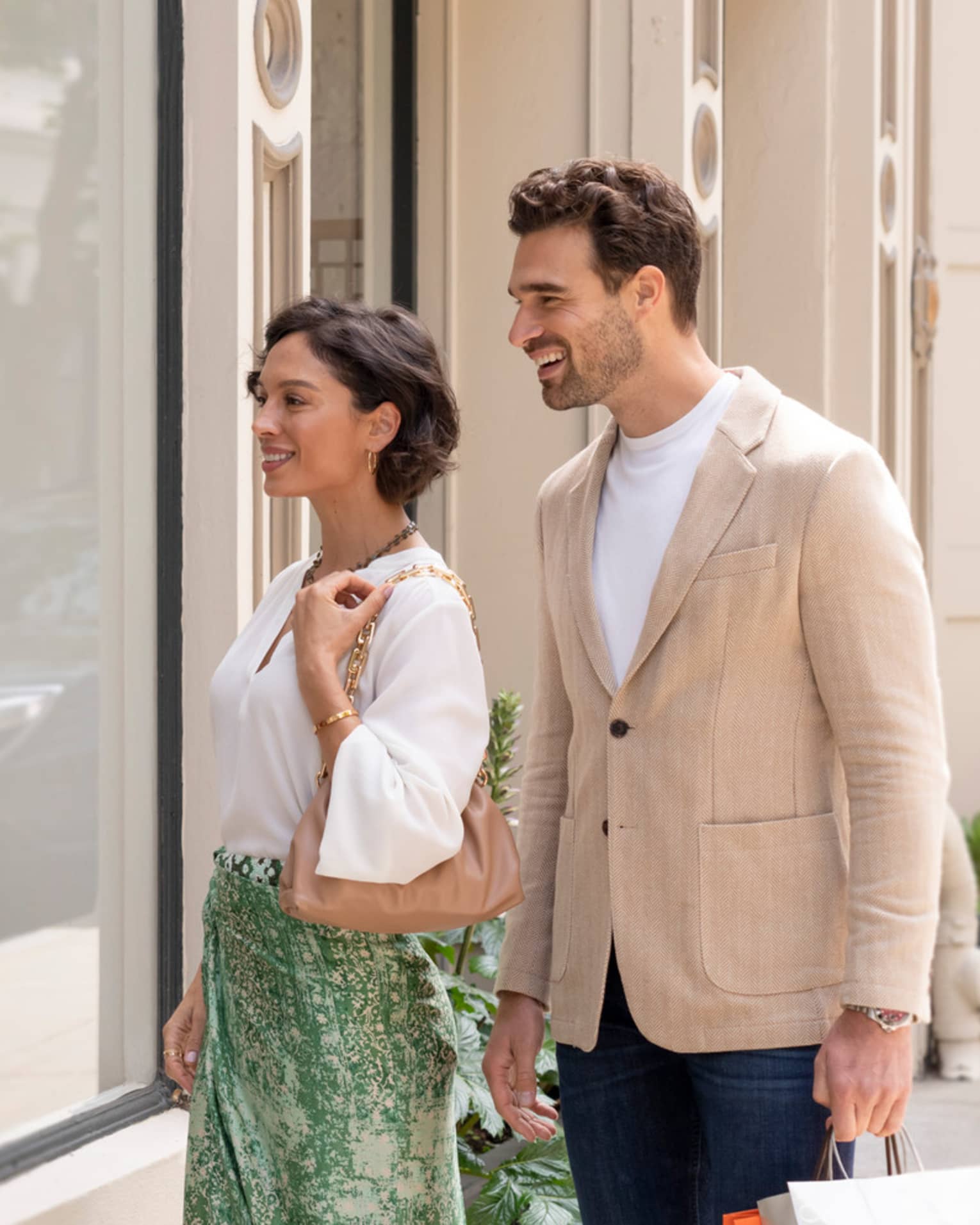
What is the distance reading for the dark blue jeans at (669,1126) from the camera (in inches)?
78.2

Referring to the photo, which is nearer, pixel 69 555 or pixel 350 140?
pixel 69 555

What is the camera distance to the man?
1908mm

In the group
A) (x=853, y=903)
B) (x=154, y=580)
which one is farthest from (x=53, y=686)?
(x=853, y=903)

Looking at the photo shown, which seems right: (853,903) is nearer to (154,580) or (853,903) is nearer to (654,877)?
(654,877)

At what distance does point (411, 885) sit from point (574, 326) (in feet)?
2.50

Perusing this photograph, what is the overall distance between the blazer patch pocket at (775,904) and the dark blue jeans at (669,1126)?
104 mm

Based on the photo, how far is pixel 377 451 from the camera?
7.27 feet

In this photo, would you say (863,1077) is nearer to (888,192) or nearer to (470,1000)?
(470,1000)

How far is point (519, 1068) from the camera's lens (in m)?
2.25

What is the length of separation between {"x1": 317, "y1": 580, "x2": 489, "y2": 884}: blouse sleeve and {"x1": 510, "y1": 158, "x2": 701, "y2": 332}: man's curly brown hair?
50 centimetres

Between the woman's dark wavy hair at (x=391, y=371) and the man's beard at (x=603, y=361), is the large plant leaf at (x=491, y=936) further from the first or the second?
the man's beard at (x=603, y=361)

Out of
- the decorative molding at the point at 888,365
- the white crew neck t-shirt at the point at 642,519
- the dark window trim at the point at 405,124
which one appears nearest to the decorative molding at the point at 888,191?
the decorative molding at the point at 888,365

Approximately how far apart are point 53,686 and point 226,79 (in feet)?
3.72

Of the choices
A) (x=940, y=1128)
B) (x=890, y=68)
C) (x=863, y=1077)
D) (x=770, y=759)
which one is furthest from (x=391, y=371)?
(x=890, y=68)
